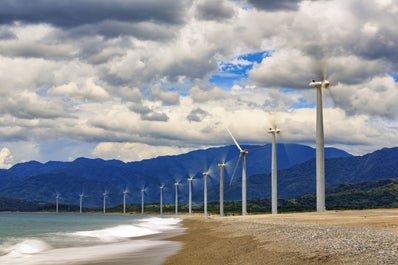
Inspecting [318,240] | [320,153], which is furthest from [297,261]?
[320,153]

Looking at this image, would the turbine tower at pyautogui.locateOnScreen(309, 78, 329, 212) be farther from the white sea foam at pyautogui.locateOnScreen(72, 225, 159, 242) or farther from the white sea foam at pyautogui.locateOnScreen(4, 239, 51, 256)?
the white sea foam at pyautogui.locateOnScreen(4, 239, 51, 256)

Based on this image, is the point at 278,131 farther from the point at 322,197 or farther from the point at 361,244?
the point at 361,244

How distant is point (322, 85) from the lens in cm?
9312

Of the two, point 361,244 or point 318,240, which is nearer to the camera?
point 361,244

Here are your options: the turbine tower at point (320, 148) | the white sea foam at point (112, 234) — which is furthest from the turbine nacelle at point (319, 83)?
the white sea foam at point (112, 234)

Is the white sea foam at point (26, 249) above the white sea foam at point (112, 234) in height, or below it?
above

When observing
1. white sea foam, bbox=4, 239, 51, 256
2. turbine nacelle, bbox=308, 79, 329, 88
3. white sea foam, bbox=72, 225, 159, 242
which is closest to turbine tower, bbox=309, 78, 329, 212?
turbine nacelle, bbox=308, 79, 329, 88

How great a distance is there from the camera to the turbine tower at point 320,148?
83150 millimetres

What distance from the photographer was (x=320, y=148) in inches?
3319

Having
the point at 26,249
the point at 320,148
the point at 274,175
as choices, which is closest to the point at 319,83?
the point at 320,148

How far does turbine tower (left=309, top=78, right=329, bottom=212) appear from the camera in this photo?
3274 inches

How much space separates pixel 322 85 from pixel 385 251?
67.2m

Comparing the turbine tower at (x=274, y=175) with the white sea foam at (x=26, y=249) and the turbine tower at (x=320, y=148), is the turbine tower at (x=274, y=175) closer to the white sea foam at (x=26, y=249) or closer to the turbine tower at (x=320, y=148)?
the turbine tower at (x=320, y=148)

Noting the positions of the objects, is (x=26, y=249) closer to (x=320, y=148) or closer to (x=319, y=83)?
(x=320, y=148)
